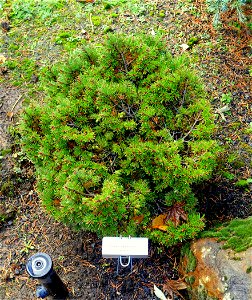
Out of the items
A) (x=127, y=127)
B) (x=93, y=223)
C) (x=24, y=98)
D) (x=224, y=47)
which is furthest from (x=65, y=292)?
(x=224, y=47)

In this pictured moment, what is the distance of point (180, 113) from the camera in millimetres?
2908

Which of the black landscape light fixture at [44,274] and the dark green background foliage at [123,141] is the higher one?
the dark green background foliage at [123,141]

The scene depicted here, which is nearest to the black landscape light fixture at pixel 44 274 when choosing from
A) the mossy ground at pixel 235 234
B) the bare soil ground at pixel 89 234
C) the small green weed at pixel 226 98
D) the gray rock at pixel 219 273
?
the bare soil ground at pixel 89 234

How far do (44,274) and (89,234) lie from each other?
32.2 inches

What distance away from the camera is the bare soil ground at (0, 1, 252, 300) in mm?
3047

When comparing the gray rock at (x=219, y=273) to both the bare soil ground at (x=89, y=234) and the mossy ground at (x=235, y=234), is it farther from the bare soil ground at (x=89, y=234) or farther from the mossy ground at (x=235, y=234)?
the bare soil ground at (x=89, y=234)

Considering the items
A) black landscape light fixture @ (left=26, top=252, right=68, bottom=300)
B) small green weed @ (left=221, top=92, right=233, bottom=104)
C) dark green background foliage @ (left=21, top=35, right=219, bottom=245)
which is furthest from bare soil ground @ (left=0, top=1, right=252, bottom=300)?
dark green background foliage @ (left=21, top=35, right=219, bottom=245)

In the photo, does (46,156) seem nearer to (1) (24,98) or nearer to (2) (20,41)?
(1) (24,98)

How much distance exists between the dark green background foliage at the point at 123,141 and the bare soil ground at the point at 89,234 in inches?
18.1

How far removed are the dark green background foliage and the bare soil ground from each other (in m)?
0.46

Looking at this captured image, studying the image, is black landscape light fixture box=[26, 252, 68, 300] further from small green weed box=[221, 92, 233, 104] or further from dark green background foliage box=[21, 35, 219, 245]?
small green weed box=[221, 92, 233, 104]

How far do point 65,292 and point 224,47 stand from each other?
331cm

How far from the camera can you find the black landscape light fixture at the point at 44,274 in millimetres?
2525

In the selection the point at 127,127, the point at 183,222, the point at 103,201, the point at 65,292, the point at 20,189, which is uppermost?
the point at 127,127
